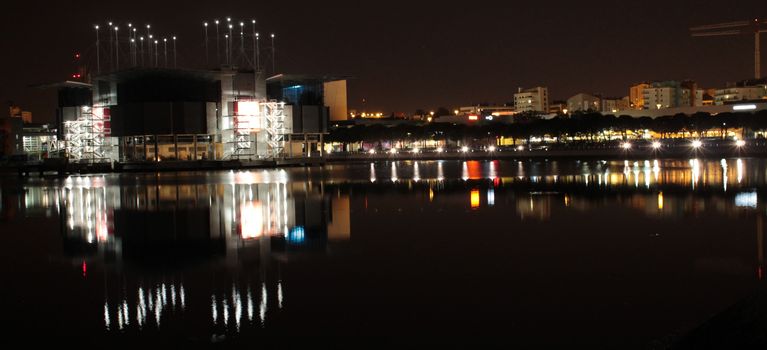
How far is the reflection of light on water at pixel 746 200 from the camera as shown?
19.6 meters

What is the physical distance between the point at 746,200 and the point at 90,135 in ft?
217

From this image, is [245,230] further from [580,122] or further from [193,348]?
[580,122]

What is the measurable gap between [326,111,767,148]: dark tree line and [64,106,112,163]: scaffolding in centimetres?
3846

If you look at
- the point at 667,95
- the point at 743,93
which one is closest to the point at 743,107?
the point at 743,93

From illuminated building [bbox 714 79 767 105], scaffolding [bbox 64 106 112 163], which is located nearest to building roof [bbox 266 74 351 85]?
scaffolding [bbox 64 106 112 163]

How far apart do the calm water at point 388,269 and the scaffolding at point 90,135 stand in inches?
2105

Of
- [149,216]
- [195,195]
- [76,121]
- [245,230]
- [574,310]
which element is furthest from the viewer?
[76,121]

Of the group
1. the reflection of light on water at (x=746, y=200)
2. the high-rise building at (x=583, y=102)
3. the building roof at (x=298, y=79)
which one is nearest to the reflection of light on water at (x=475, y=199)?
the reflection of light on water at (x=746, y=200)

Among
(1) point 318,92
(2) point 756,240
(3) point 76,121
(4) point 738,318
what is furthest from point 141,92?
(4) point 738,318

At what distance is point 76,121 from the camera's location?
7612 centimetres

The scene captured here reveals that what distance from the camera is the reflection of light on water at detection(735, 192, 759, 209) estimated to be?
19562 millimetres

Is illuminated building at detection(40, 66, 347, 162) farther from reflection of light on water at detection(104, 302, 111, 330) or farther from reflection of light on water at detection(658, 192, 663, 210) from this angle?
reflection of light on water at detection(104, 302, 111, 330)

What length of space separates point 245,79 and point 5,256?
59197mm

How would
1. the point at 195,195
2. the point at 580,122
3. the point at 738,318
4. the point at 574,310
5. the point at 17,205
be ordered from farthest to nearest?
the point at 580,122 < the point at 195,195 < the point at 17,205 < the point at 574,310 < the point at 738,318
